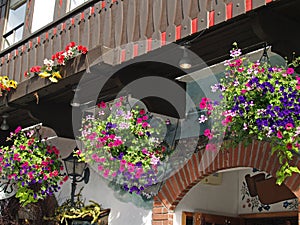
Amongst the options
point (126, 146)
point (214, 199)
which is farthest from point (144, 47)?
point (214, 199)

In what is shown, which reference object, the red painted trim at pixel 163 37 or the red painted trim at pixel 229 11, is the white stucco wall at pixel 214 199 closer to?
the red painted trim at pixel 163 37

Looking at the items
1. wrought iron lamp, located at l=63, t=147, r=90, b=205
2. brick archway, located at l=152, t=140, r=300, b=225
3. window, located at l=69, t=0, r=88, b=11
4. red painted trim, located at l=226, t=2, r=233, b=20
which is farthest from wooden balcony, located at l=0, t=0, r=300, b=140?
brick archway, located at l=152, t=140, r=300, b=225

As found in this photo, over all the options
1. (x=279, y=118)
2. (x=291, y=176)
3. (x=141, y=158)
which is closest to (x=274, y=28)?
(x=279, y=118)

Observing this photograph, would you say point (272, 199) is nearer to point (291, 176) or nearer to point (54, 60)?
point (291, 176)

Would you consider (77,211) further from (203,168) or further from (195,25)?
(195,25)

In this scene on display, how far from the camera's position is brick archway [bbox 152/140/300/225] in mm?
5458

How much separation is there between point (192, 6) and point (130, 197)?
106 inches

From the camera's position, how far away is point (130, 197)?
22.6ft

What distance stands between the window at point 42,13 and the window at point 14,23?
486 millimetres

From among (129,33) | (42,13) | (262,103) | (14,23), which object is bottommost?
(262,103)

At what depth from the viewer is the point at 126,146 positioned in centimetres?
561

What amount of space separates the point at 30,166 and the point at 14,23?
263 centimetres

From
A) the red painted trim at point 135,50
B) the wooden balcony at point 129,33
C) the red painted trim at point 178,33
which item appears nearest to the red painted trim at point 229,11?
the wooden balcony at point 129,33

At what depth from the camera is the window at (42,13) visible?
7598 mm
